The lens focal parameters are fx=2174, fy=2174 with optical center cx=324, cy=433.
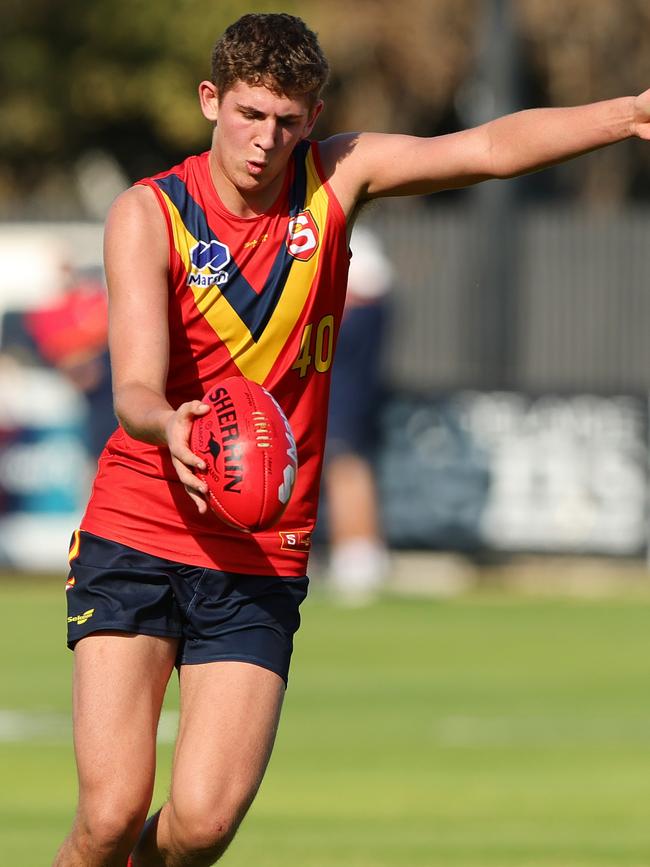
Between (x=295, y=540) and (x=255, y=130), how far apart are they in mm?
1225

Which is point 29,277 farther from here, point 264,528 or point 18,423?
point 264,528

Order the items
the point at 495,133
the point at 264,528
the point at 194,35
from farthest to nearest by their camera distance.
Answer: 1. the point at 194,35
2. the point at 495,133
3. the point at 264,528

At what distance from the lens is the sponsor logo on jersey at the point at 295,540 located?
6.40 metres

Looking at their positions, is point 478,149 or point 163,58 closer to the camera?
point 478,149

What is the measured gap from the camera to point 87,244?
20531mm

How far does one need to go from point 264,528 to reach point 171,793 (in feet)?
2.80

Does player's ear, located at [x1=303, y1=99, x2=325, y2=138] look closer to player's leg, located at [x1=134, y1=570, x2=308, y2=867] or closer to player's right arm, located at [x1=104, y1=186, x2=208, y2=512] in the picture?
player's right arm, located at [x1=104, y1=186, x2=208, y2=512]

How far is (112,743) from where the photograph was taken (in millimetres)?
6055

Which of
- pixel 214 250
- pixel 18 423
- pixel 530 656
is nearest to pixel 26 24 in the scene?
pixel 18 423

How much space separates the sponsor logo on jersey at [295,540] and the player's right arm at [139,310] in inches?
22.8

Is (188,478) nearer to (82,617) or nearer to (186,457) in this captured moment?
(186,457)

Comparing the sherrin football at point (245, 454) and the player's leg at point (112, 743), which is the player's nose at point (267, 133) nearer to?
the sherrin football at point (245, 454)

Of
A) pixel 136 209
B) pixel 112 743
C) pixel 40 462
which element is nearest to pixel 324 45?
pixel 40 462

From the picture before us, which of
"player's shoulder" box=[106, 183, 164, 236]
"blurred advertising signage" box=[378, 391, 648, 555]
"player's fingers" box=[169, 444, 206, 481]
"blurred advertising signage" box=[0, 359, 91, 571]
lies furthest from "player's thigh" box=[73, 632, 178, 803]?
"blurred advertising signage" box=[0, 359, 91, 571]
